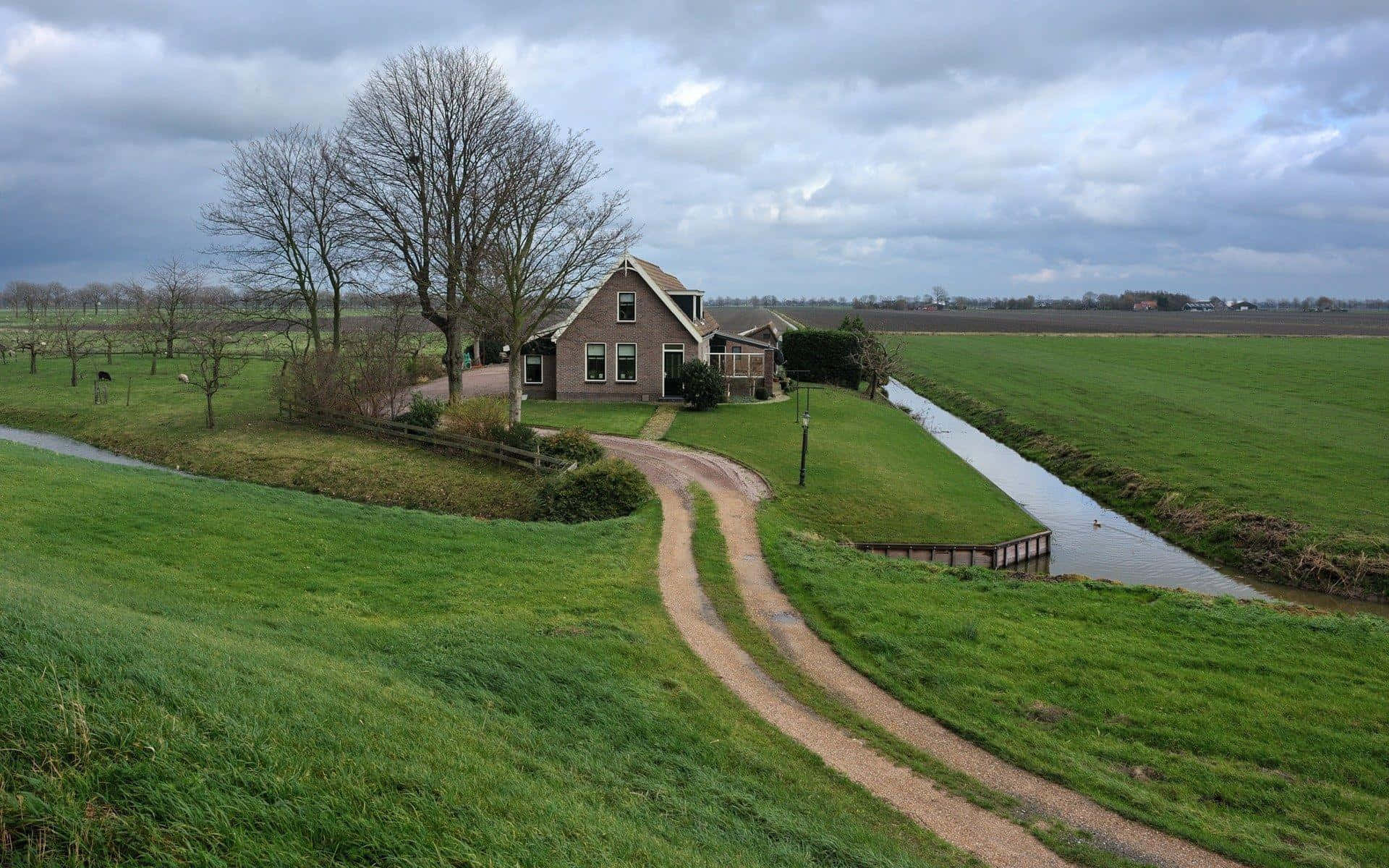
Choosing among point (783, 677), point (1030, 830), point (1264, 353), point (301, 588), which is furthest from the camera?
point (1264, 353)

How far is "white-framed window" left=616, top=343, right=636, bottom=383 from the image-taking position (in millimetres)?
44438

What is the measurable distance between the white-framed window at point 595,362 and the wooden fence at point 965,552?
80.2ft

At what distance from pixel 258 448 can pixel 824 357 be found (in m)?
35.1

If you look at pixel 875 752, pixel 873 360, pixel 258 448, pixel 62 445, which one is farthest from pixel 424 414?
pixel 873 360

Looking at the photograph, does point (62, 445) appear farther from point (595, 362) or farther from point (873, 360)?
point (873, 360)

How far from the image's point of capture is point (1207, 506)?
28781mm

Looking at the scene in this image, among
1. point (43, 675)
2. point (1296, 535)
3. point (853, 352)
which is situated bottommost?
point (1296, 535)

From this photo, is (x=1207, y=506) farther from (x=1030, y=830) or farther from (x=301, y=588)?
(x=301, y=588)

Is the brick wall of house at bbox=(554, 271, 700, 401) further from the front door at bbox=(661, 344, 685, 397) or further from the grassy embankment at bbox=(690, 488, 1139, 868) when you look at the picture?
Result: the grassy embankment at bbox=(690, 488, 1139, 868)

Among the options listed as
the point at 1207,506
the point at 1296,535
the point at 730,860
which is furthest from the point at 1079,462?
the point at 730,860

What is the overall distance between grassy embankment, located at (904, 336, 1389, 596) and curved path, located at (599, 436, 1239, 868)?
16.8m

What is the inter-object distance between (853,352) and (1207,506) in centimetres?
2861

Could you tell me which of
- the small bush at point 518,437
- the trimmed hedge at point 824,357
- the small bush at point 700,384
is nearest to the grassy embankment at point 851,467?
the small bush at point 700,384

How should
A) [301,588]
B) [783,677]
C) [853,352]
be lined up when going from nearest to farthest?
1. [783,677]
2. [301,588]
3. [853,352]
